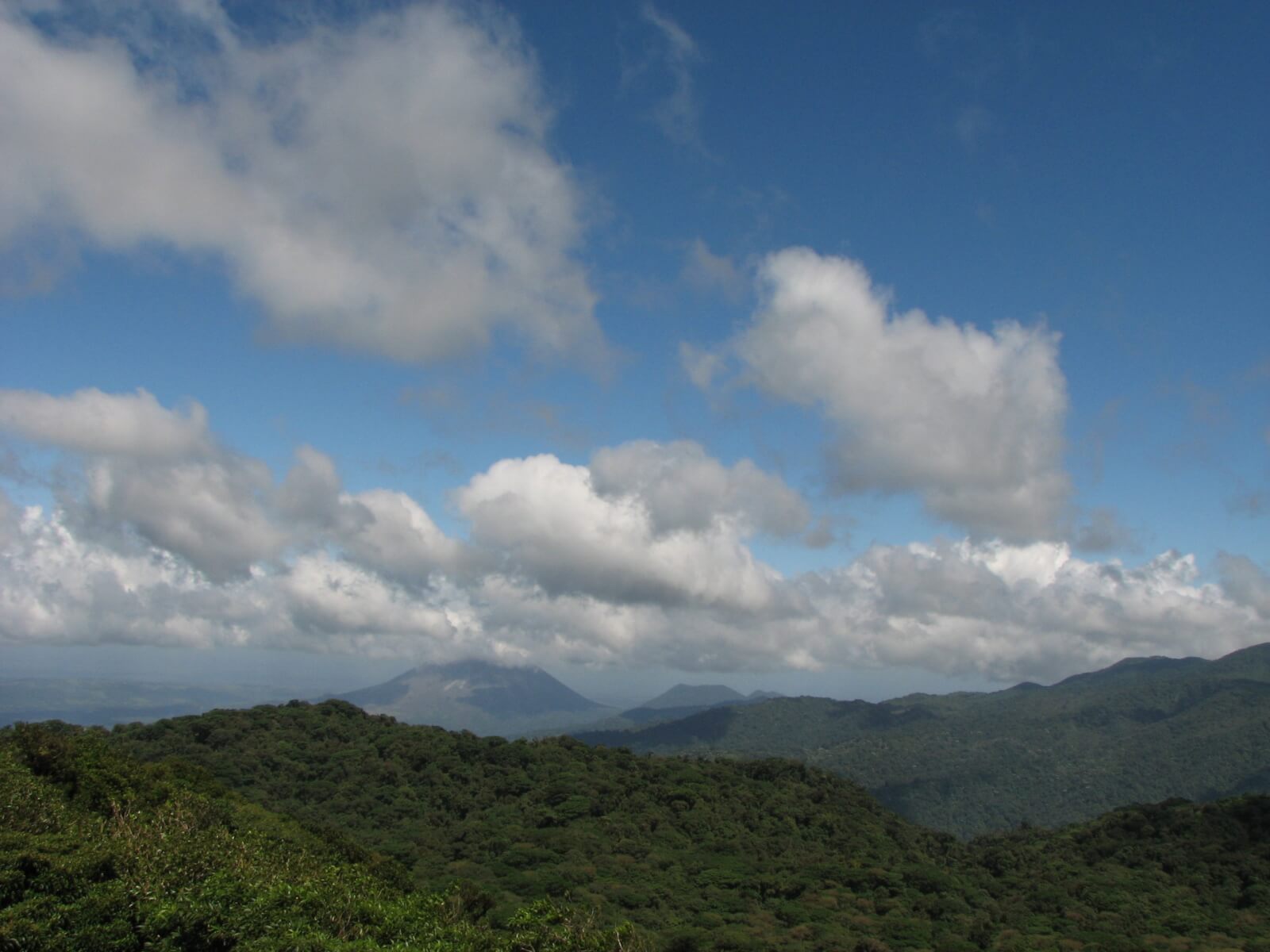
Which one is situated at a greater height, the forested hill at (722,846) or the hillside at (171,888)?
the hillside at (171,888)

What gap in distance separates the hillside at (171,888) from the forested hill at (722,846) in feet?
73.1

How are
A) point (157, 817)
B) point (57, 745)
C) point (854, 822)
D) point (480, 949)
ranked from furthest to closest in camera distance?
point (854, 822) → point (57, 745) → point (157, 817) → point (480, 949)

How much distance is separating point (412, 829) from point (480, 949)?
6880cm

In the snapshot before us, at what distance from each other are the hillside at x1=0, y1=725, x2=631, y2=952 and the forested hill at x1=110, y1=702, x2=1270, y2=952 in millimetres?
22271

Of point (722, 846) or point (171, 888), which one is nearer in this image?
point (171, 888)

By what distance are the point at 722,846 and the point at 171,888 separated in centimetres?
7640

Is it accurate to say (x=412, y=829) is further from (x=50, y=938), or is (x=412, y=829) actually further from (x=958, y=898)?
(x=50, y=938)

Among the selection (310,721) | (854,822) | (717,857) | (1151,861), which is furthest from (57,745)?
(1151,861)

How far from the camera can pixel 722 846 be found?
→ 90375 millimetres

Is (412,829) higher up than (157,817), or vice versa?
(157,817)

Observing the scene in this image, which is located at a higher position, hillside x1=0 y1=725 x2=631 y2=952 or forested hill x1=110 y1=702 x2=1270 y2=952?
hillside x1=0 y1=725 x2=631 y2=952

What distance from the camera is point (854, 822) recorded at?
104562 millimetres

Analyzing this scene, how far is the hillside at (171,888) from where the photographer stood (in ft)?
72.8

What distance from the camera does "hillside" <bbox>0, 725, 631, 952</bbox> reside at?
72.8ft
